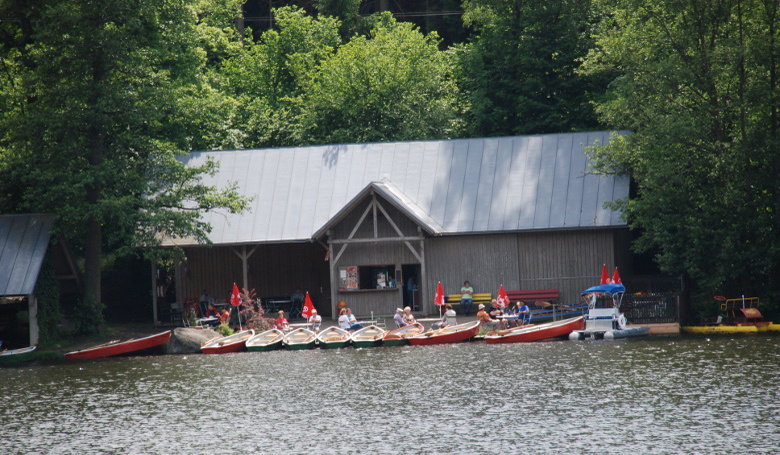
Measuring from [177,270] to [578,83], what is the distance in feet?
75.8

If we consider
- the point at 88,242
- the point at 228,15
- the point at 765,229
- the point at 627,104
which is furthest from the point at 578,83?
the point at 88,242

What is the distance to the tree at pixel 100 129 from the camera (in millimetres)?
34219

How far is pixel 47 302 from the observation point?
112 ft

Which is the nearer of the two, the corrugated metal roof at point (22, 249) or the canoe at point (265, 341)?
the corrugated metal roof at point (22, 249)

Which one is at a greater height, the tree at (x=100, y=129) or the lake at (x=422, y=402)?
the tree at (x=100, y=129)

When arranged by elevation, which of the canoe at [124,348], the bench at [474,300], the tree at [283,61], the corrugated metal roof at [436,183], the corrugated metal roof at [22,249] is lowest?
the canoe at [124,348]

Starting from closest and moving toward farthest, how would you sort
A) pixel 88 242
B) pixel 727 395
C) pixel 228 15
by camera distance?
pixel 727 395
pixel 88 242
pixel 228 15

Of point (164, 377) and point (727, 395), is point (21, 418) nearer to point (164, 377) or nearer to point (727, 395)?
point (164, 377)

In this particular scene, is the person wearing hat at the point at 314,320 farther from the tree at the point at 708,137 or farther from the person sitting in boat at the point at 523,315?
the tree at the point at 708,137

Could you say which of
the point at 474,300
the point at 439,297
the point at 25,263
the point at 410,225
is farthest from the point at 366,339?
the point at 25,263

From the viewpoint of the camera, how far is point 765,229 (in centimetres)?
3344

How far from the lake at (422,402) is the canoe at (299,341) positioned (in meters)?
1.89

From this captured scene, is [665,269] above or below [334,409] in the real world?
above

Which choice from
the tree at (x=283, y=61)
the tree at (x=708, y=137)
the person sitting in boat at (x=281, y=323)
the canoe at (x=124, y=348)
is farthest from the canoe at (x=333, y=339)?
the tree at (x=283, y=61)
